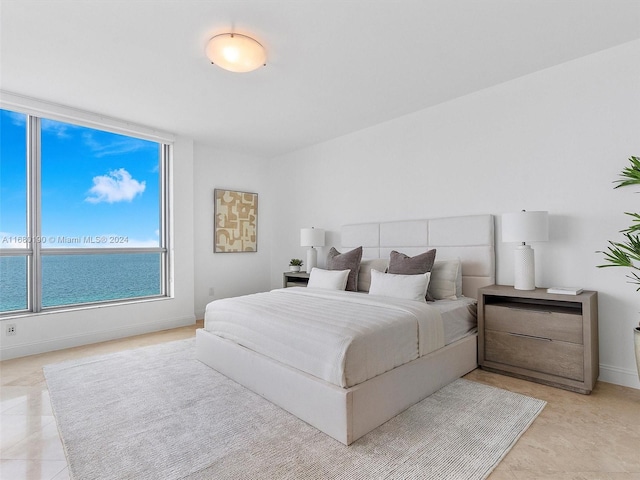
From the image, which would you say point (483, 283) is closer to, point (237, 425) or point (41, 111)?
point (237, 425)

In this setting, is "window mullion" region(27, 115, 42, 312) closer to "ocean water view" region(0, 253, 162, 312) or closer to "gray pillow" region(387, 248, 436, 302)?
"ocean water view" region(0, 253, 162, 312)

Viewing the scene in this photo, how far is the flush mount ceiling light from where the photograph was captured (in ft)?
7.67

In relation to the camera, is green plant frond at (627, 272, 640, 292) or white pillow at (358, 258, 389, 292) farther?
white pillow at (358, 258, 389, 292)

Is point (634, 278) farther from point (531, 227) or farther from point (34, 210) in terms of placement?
point (34, 210)

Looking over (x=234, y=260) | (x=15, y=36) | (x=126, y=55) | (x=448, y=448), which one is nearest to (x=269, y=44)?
(x=126, y=55)

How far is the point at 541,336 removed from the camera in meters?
2.55

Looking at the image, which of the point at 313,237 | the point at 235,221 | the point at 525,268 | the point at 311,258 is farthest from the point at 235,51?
the point at 235,221

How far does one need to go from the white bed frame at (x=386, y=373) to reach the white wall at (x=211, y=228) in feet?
7.01

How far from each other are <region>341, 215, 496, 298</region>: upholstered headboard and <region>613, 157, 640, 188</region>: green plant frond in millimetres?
975

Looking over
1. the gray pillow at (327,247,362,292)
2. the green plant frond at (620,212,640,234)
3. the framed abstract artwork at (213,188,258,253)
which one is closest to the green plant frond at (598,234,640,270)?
the green plant frond at (620,212,640,234)

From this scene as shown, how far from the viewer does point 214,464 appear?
163 cm

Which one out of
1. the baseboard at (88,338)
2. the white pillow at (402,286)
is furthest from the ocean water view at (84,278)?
the white pillow at (402,286)

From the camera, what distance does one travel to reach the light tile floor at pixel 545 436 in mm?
1570

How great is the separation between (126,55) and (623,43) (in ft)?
12.8
